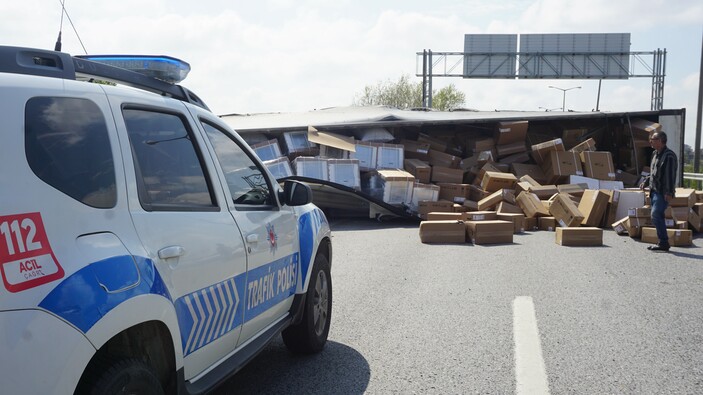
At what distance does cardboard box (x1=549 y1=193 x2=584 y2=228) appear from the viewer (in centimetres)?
1439

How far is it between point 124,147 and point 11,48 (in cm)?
62

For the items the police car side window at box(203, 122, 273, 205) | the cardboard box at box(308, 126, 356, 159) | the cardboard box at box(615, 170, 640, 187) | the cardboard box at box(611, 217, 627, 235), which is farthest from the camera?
the cardboard box at box(615, 170, 640, 187)

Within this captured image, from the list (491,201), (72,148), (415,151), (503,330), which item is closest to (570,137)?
(415,151)

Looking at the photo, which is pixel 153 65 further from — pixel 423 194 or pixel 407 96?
pixel 407 96

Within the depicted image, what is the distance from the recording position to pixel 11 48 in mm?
3018

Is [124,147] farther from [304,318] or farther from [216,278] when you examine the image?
[304,318]

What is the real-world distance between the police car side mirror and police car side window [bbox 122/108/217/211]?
1070 mm

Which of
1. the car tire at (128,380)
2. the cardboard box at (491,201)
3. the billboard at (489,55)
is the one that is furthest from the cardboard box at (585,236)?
the billboard at (489,55)

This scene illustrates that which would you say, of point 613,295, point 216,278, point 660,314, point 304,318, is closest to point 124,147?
point 216,278

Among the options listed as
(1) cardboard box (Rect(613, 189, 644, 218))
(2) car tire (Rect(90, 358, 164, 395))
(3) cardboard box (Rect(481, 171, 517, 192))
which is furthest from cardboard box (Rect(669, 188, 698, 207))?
(2) car tire (Rect(90, 358, 164, 395))

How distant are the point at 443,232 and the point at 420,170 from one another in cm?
448

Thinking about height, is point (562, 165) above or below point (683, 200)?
above

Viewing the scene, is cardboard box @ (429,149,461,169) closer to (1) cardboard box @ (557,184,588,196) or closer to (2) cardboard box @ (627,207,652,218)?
(1) cardboard box @ (557,184,588,196)

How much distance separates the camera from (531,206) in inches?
600
